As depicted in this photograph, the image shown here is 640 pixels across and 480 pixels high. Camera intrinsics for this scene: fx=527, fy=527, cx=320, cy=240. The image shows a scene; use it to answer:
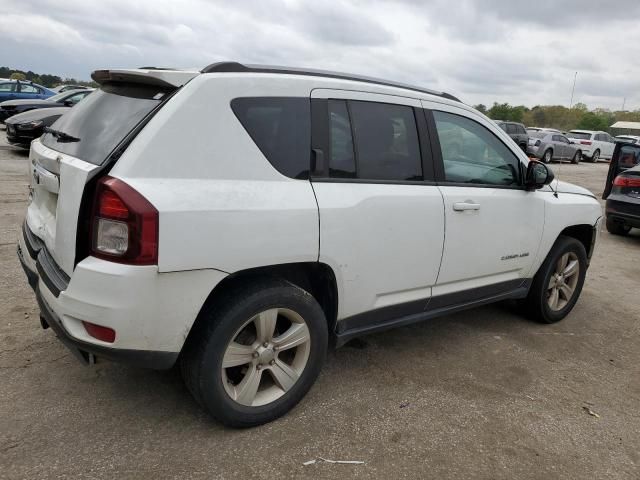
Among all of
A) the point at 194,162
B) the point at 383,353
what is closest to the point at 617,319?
the point at 383,353

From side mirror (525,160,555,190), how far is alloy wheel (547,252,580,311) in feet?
2.77

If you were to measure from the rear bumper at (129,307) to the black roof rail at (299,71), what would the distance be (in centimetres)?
101

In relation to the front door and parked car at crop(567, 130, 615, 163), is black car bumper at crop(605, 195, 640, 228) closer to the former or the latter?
the front door

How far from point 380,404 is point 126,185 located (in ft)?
6.09

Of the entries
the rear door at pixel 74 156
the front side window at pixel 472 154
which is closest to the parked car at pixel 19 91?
the rear door at pixel 74 156

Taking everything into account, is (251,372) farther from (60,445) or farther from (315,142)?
(315,142)

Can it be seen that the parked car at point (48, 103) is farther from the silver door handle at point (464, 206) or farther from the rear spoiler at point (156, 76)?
the silver door handle at point (464, 206)

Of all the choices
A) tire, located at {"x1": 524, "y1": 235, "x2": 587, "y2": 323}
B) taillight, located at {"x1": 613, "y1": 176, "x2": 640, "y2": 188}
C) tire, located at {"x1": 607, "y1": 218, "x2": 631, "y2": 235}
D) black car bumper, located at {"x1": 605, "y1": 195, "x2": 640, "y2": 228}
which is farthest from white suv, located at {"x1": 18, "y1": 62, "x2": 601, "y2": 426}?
tire, located at {"x1": 607, "y1": 218, "x2": 631, "y2": 235}

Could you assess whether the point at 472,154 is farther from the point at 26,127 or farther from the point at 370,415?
the point at 26,127

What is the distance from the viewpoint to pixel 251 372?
2686 mm

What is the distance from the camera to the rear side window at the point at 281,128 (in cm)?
256

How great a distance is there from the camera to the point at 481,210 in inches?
138

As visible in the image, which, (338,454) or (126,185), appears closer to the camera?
(126,185)

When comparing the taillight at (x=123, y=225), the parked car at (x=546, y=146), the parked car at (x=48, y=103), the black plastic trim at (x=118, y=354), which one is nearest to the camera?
the taillight at (x=123, y=225)
